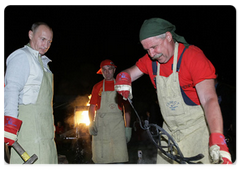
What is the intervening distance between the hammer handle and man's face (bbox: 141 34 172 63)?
56.4 inches

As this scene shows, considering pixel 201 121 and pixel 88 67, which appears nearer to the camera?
pixel 201 121

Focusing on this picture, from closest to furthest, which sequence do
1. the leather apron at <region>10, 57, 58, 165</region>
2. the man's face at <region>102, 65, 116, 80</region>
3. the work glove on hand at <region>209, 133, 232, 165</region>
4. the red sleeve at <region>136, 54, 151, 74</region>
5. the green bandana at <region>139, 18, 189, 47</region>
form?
the work glove on hand at <region>209, 133, 232, 165</region> → the leather apron at <region>10, 57, 58, 165</region> → the green bandana at <region>139, 18, 189, 47</region> → the red sleeve at <region>136, 54, 151, 74</region> → the man's face at <region>102, 65, 116, 80</region>

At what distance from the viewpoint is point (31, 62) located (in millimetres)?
2209

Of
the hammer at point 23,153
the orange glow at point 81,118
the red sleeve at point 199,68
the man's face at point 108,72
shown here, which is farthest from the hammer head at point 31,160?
the orange glow at point 81,118

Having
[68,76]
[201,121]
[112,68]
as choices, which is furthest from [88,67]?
[201,121]

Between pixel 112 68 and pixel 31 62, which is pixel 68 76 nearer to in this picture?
pixel 112 68

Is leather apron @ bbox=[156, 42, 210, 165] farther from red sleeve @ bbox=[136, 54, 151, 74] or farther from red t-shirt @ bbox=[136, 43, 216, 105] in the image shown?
red sleeve @ bbox=[136, 54, 151, 74]

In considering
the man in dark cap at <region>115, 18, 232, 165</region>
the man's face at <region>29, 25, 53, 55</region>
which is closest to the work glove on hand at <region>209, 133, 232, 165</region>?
the man in dark cap at <region>115, 18, 232, 165</region>

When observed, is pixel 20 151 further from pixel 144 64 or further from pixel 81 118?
pixel 81 118

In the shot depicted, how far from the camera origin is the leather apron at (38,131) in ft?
6.93

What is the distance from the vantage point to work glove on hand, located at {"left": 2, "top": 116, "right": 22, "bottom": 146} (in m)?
1.96

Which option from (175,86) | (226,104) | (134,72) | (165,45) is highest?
(165,45)

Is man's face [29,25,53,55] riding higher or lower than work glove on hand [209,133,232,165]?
higher

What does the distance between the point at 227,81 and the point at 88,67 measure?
4774mm
